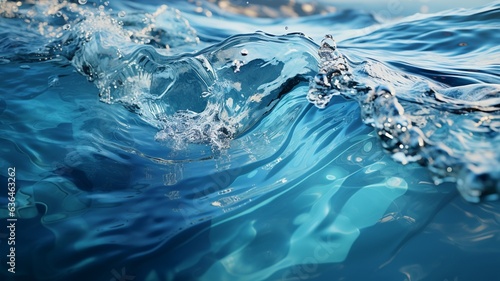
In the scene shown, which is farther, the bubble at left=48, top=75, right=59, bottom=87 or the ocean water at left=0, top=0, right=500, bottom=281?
the bubble at left=48, top=75, right=59, bottom=87

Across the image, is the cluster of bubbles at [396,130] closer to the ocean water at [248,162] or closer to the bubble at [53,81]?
the ocean water at [248,162]

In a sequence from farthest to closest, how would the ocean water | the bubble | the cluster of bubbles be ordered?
1. the bubble
2. the ocean water
3. the cluster of bubbles

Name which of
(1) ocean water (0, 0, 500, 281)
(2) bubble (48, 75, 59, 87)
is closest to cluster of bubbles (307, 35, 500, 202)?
(1) ocean water (0, 0, 500, 281)

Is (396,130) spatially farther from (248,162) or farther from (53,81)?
(53,81)

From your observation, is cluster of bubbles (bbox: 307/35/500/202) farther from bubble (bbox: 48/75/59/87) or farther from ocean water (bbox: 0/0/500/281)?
bubble (bbox: 48/75/59/87)

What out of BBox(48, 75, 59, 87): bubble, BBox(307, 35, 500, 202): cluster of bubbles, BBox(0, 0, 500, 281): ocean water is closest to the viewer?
BBox(307, 35, 500, 202): cluster of bubbles

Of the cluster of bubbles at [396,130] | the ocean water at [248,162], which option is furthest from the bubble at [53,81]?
the cluster of bubbles at [396,130]

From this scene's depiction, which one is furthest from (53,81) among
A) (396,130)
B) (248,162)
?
(396,130)

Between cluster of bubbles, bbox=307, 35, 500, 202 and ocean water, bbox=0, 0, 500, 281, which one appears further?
ocean water, bbox=0, 0, 500, 281
